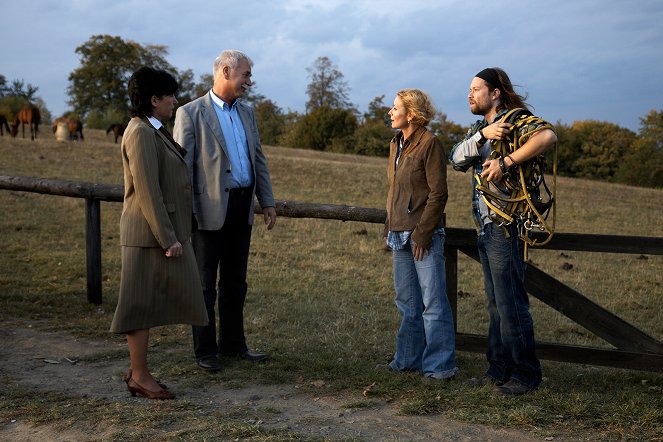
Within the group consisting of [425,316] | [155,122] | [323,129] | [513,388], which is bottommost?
[513,388]

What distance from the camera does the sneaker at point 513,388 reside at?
5262 mm

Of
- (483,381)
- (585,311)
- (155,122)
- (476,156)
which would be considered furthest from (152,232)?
(585,311)

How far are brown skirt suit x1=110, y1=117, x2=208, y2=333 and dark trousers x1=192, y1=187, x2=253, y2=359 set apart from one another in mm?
728

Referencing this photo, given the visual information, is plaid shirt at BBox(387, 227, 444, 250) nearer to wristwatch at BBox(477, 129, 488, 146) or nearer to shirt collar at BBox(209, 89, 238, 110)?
wristwatch at BBox(477, 129, 488, 146)

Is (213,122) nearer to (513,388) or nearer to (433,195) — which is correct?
(433,195)

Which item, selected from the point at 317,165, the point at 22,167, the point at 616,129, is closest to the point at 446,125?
the point at 616,129

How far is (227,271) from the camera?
6277 mm

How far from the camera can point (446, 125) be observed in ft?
216

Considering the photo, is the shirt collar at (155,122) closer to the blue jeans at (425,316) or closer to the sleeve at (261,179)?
the sleeve at (261,179)

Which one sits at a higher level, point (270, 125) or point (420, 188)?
point (270, 125)

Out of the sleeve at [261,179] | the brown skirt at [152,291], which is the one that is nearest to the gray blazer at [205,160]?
the sleeve at [261,179]

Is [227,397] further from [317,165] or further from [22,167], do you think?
[317,165]

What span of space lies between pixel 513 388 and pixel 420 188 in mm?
1504

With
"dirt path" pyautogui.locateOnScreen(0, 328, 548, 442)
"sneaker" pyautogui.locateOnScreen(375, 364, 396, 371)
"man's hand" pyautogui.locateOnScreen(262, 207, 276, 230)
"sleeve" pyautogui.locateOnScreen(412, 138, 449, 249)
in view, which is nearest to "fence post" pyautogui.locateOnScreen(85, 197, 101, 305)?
"dirt path" pyautogui.locateOnScreen(0, 328, 548, 442)
